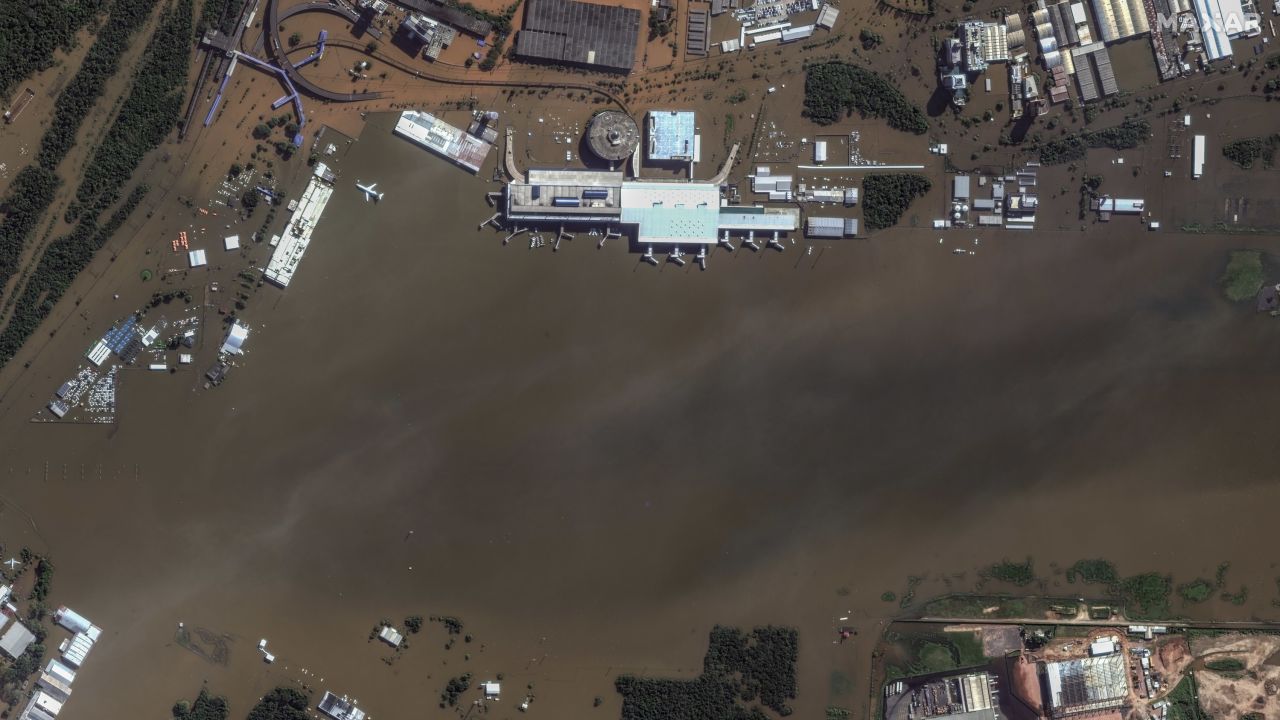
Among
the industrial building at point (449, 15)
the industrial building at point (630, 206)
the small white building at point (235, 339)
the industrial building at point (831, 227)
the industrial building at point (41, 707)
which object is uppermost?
the industrial building at point (449, 15)

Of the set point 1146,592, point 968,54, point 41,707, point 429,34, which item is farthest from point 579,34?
point 41,707

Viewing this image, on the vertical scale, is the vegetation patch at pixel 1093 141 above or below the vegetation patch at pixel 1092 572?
above

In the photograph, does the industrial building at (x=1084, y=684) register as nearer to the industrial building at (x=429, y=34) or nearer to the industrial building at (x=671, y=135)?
the industrial building at (x=671, y=135)

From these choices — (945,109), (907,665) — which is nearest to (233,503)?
(907,665)

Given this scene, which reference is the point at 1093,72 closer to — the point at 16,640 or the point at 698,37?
the point at 698,37

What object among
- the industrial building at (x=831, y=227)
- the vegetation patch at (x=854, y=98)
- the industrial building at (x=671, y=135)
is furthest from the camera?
the vegetation patch at (x=854, y=98)

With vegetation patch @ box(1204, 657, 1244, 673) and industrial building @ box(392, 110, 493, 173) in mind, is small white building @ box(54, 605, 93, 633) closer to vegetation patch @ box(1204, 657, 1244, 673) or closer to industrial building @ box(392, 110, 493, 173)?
industrial building @ box(392, 110, 493, 173)

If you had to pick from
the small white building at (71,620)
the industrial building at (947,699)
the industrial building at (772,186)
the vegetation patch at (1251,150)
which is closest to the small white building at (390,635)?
the small white building at (71,620)
